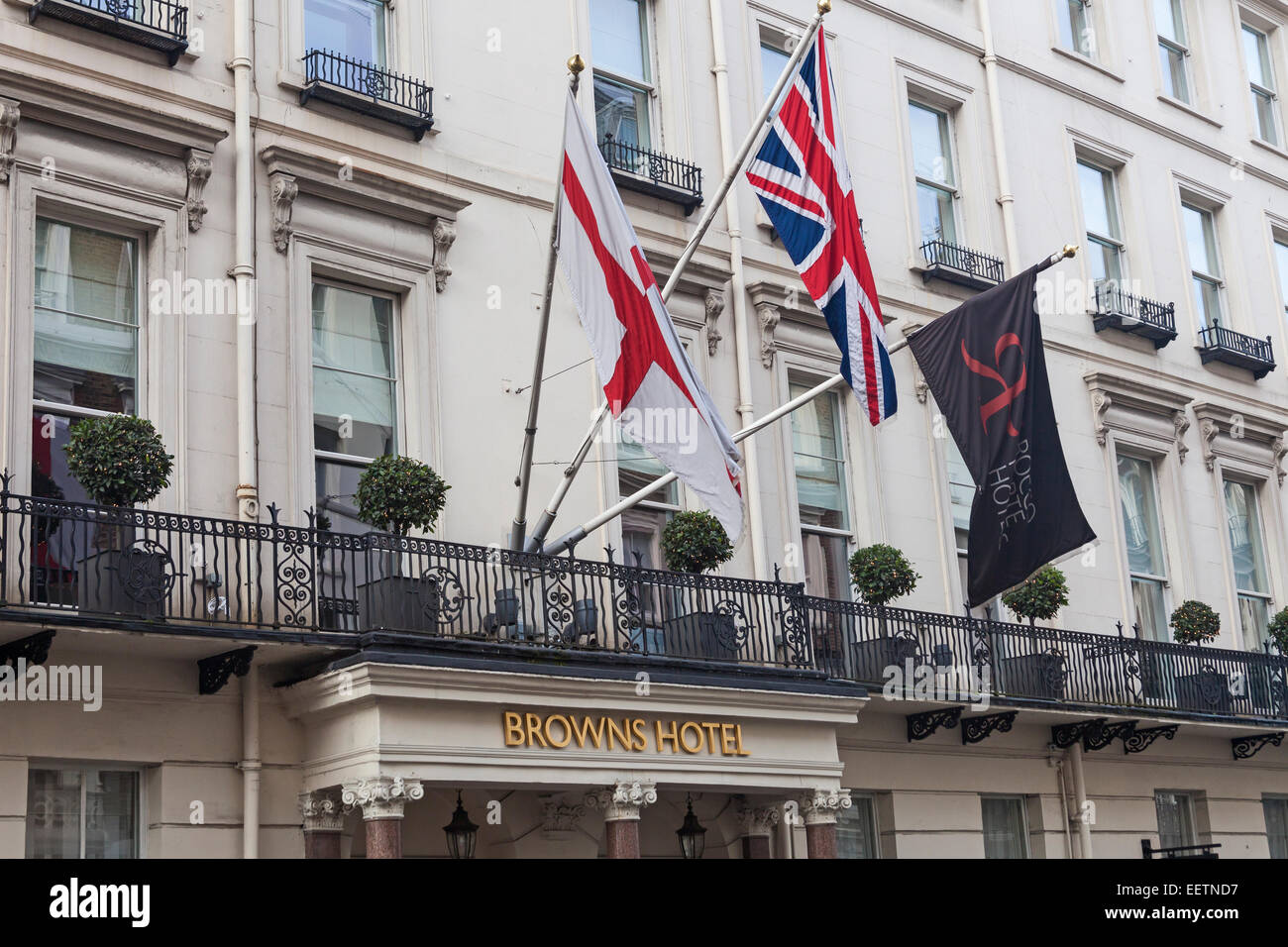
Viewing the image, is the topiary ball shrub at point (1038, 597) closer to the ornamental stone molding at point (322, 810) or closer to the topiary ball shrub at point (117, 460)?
the ornamental stone molding at point (322, 810)

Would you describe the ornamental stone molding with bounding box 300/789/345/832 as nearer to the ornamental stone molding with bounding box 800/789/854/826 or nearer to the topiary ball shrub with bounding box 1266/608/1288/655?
the ornamental stone molding with bounding box 800/789/854/826

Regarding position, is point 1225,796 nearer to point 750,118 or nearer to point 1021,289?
point 1021,289

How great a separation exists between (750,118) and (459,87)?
13.3 ft

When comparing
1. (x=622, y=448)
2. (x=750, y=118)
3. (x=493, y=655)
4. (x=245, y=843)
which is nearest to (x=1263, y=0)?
(x=750, y=118)

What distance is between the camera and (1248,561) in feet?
78.0

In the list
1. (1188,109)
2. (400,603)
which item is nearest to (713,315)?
(400,603)

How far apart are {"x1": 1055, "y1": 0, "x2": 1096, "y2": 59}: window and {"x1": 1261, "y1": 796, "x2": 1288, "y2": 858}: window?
10562mm

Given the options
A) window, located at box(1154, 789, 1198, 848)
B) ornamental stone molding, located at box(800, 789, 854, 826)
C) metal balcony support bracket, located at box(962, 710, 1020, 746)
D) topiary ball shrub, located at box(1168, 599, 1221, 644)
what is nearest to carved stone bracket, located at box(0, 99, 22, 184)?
ornamental stone molding, located at box(800, 789, 854, 826)

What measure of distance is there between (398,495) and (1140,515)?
12259 mm

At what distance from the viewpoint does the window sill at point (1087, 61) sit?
2355 centimetres

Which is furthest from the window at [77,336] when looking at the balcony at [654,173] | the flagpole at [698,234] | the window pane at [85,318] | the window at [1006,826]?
the window at [1006,826]

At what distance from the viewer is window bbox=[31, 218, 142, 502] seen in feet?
43.3

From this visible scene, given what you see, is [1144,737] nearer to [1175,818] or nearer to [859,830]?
[1175,818]

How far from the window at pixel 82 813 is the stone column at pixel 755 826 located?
572 centimetres
